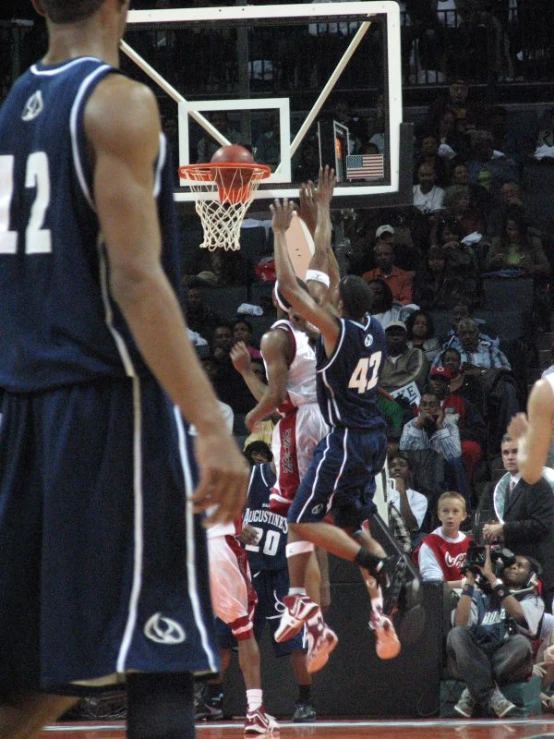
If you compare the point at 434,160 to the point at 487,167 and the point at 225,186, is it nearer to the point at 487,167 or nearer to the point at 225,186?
the point at 487,167

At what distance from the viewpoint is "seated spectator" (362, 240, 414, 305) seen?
47.1 ft

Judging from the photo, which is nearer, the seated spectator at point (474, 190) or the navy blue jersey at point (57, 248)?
the navy blue jersey at point (57, 248)

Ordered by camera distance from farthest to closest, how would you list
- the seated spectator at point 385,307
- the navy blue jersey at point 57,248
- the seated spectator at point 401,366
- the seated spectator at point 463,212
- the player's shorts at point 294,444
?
the seated spectator at point 463,212 → the seated spectator at point 385,307 → the seated spectator at point 401,366 → the player's shorts at point 294,444 → the navy blue jersey at point 57,248

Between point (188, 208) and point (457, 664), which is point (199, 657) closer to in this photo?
point (188, 208)

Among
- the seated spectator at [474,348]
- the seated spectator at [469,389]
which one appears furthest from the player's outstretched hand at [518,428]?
the seated spectator at [474,348]

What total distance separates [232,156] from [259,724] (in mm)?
3535

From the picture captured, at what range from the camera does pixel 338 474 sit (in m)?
7.18

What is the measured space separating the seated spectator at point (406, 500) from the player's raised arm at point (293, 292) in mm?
4051

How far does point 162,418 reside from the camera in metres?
2.54

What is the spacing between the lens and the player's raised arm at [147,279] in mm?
2377

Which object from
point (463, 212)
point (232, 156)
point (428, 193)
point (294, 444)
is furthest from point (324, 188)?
point (428, 193)

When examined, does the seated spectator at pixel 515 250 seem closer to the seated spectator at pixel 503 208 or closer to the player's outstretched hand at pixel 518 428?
the seated spectator at pixel 503 208

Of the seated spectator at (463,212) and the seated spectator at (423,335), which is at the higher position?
the seated spectator at (463,212)

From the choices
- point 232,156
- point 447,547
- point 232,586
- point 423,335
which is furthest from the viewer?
point 423,335
